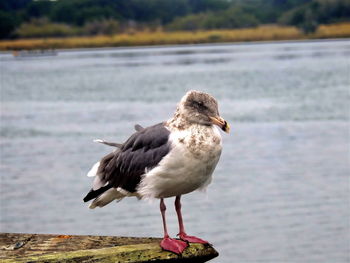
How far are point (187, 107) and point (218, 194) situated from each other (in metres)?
10.7

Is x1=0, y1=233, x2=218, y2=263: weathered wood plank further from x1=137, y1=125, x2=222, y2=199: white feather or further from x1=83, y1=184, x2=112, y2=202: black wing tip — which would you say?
x1=137, y1=125, x2=222, y2=199: white feather

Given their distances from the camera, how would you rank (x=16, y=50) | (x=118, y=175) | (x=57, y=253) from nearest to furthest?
1. (x=57, y=253)
2. (x=118, y=175)
3. (x=16, y=50)

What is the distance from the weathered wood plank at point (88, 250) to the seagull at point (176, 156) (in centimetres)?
8

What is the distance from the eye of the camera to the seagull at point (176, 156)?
556cm

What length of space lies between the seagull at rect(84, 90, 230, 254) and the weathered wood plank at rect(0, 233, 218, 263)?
8 centimetres

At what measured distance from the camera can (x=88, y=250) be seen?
5.58 meters

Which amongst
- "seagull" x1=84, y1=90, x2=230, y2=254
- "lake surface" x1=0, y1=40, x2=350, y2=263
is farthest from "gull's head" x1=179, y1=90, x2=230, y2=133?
"lake surface" x1=0, y1=40, x2=350, y2=263

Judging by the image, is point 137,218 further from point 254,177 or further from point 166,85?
point 166,85

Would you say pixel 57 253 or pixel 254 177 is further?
pixel 254 177

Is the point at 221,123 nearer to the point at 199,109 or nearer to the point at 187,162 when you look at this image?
the point at 199,109

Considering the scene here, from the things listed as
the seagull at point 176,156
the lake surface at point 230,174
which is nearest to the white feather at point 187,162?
the seagull at point 176,156

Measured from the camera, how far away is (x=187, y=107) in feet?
18.4

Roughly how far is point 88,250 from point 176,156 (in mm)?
836

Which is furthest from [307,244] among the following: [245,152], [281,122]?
[281,122]
